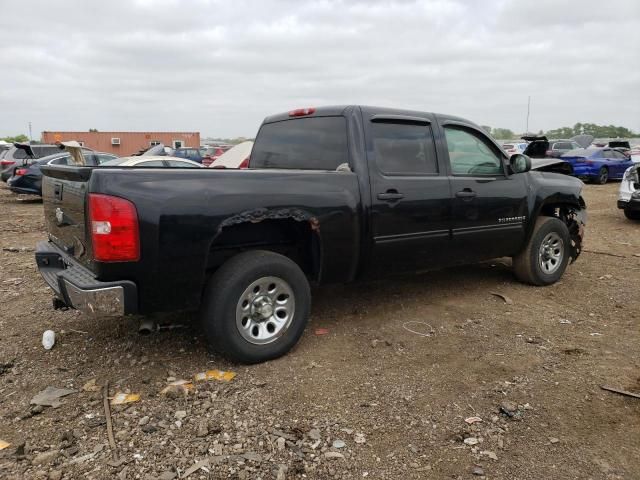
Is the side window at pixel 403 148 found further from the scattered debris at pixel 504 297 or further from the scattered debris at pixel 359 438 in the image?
the scattered debris at pixel 359 438

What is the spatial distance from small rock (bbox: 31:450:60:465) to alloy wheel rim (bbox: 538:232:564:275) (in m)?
4.86

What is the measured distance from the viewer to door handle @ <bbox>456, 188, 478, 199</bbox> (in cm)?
466

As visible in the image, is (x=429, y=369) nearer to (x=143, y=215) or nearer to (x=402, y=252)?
(x=402, y=252)

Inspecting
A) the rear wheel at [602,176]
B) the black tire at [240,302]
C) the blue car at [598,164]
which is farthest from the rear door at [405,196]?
the rear wheel at [602,176]

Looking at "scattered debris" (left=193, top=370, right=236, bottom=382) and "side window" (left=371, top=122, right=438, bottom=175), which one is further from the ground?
"side window" (left=371, top=122, right=438, bottom=175)

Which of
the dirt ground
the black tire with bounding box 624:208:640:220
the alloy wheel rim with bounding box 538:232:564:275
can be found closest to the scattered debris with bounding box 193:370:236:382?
the dirt ground

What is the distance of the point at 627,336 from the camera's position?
425 cm

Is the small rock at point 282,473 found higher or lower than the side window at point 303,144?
lower

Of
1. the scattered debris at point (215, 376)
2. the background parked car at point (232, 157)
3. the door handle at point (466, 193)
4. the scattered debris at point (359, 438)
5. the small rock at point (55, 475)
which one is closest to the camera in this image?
the small rock at point (55, 475)

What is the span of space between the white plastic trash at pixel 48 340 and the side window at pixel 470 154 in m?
3.69

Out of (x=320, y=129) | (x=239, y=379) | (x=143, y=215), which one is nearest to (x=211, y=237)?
(x=143, y=215)

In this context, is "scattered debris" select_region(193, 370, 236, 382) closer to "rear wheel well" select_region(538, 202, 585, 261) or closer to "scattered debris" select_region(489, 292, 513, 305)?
"scattered debris" select_region(489, 292, 513, 305)

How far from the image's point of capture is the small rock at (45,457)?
2.57 meters

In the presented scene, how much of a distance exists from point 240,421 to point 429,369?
1.41 m
